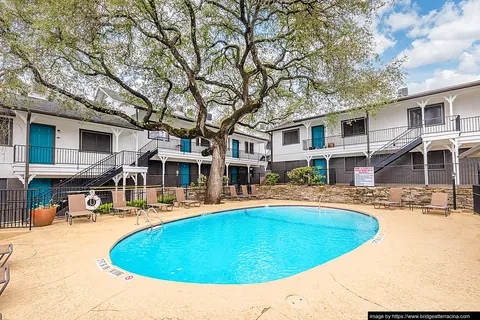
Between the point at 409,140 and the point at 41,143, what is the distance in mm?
22338

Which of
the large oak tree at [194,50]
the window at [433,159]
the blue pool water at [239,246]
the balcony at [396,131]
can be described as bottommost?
the blue pool water at [239,246]

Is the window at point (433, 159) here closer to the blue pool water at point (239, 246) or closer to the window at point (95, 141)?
the blue pool water at point (239, 246)

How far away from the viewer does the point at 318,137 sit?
21422 millimetres

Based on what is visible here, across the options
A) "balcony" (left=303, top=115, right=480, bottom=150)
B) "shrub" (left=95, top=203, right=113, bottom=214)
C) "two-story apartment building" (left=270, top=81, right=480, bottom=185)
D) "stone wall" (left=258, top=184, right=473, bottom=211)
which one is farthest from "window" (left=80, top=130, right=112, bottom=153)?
"balcony" (left=303, top=115, right=480, bottom=150)

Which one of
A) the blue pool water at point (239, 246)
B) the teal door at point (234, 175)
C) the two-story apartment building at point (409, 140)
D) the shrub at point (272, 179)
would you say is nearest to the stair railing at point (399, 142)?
the two-story apartment building at point (409, 140)

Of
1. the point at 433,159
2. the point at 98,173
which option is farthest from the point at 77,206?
the point at 433,159

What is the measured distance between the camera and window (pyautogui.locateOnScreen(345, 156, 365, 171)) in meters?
18.8

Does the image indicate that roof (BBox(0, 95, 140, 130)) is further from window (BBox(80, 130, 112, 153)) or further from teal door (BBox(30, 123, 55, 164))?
teal door (BBox(30, 123, 55, 164))

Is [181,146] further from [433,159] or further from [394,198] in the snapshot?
[433,159]

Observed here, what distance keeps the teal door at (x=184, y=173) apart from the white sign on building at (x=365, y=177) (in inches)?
511

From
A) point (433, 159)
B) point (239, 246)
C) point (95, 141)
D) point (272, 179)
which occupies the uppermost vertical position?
point (95, 141)

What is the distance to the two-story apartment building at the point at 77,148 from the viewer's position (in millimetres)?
11672

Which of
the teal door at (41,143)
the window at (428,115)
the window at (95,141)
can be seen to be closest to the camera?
the teal door at (41,143)

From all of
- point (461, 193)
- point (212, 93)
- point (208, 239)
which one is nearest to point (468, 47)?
point (461, 193)
